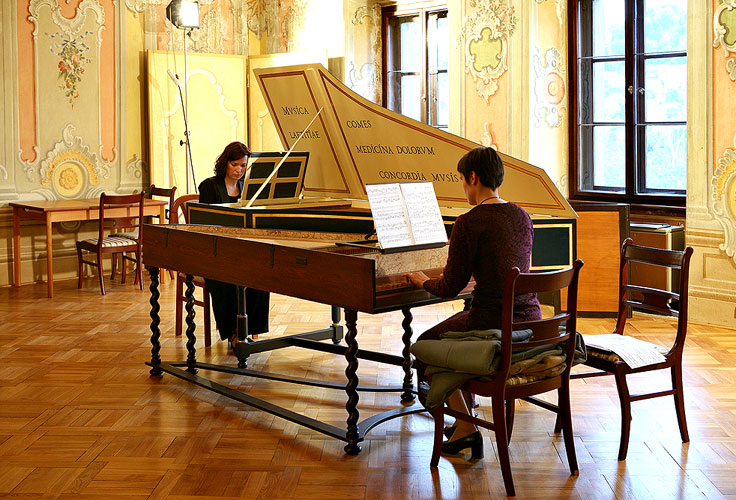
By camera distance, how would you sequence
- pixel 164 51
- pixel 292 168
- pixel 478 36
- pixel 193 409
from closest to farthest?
A: pixel 193 409
pixel 292 168
pixel 478 36
pixel 164 51

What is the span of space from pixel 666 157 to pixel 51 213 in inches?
177

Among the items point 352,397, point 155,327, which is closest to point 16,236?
point 155,327

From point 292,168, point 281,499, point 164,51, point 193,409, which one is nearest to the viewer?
point 281,499

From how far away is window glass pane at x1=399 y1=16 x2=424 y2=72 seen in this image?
307 inches

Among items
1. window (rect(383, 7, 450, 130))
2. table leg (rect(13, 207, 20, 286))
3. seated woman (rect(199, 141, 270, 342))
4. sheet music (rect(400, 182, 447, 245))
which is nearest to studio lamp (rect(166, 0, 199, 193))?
table leg (rect(13, 207, 20, 286))

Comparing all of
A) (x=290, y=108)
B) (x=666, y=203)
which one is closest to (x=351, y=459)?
(x=290, y=108)

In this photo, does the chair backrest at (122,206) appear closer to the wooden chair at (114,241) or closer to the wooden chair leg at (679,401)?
the wooden chair at (114,241)

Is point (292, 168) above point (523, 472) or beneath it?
above

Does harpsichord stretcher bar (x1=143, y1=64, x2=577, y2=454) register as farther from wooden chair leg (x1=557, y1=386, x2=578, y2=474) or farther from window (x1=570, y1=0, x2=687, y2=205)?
window (x1=570, y1=0, x2=687, y2=205)

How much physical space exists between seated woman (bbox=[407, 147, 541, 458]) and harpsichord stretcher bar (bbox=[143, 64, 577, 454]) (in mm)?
203

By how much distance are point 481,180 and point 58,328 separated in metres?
3.48

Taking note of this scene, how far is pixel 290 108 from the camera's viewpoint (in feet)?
16.5

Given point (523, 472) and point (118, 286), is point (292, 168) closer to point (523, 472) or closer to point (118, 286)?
point (523, 472)

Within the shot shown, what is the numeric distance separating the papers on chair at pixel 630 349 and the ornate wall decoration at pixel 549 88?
3520 mm
